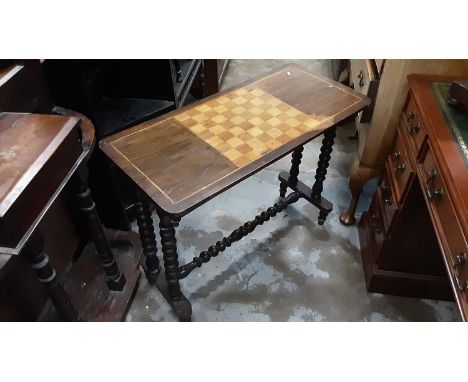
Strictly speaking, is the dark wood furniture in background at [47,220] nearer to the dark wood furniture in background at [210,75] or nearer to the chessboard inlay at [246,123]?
the chessboard inlay at [246,123]

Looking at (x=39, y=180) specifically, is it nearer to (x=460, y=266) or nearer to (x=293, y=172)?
(x=460, y=266)

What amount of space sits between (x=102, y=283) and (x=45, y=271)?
713 mm

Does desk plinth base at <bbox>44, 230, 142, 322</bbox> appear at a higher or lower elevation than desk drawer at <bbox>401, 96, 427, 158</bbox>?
lower

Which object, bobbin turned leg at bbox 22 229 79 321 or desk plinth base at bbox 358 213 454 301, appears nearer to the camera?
bobbin turned leg at bbox 22 229 79 321

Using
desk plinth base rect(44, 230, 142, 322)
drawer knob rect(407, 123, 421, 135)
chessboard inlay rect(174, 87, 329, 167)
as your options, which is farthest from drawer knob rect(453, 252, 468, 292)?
desk plinth base rect(44, 230, 142, 322)

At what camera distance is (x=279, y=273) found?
2.18 metres

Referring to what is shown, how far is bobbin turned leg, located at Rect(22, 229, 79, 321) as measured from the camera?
4.02ft

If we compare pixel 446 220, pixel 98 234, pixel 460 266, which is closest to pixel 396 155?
pixel 446 220

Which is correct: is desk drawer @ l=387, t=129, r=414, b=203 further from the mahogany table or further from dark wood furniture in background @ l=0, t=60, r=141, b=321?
dark wood furniture in background @ l=0, t=60, r=141, b=321

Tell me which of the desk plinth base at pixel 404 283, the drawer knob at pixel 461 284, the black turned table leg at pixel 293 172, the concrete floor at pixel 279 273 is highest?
the drawer knob at pixel 461 284

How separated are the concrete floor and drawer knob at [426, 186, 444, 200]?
0.86 m

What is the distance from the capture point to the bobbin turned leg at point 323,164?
2121mm

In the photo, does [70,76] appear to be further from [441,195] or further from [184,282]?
[441,195]

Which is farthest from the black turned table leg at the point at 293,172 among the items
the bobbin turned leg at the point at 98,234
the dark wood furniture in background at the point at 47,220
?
the bobbin turned leg at the point at 98,234
